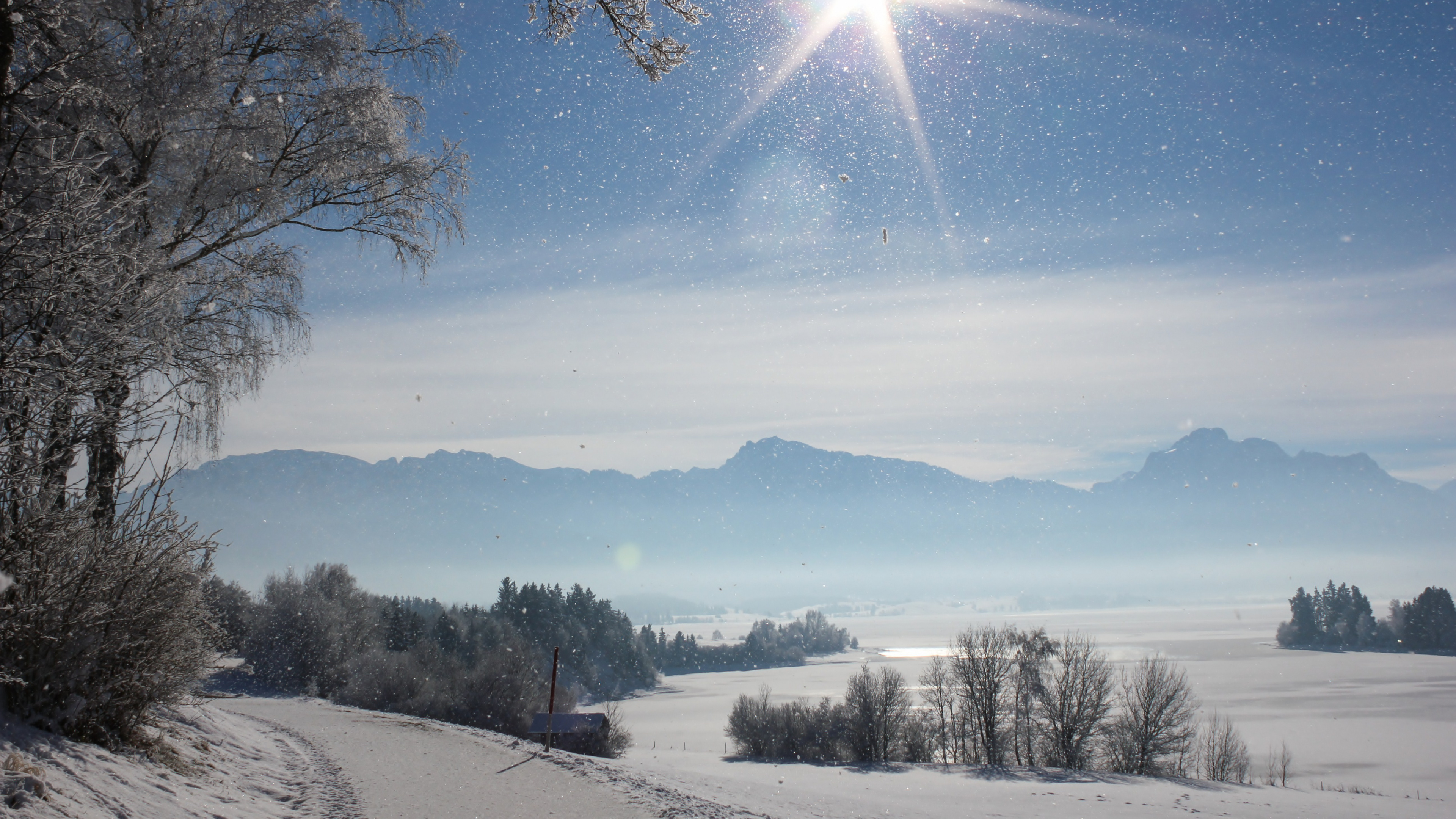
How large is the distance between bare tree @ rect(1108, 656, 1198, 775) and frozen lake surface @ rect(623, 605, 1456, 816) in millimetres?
7330

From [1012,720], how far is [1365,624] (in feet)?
463

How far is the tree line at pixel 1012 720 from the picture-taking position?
4422 centimetres

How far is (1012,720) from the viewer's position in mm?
47500

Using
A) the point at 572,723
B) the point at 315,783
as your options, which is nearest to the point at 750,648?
the point at 572,723

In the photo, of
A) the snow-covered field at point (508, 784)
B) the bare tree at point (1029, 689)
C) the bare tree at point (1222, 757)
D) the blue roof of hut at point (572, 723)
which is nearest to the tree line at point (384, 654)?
the blue roof of hut at point (572, 723)

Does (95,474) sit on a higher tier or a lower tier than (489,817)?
higher

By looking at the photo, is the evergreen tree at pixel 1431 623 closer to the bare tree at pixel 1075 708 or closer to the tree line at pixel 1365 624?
the tree line at pixel 1365 624

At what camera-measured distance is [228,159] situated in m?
10.2

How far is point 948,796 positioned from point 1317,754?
212 ft

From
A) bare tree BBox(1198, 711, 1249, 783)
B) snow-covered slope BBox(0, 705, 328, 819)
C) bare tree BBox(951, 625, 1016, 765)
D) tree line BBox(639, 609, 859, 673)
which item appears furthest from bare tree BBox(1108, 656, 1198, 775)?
tree line BBox(639, 609, 859, 673)

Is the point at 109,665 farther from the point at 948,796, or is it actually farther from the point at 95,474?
the point at 948,796

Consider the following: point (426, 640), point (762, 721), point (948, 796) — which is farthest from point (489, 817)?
point (426, 640)

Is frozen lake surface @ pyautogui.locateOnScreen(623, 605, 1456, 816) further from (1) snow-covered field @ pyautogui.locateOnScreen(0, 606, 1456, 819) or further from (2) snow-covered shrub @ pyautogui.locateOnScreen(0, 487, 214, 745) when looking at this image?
(2) snow-covered shrub @ pyautogui.locateOnScreen(0, 487, 214, 745)

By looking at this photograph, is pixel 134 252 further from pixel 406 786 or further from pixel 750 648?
pixel 750 648
